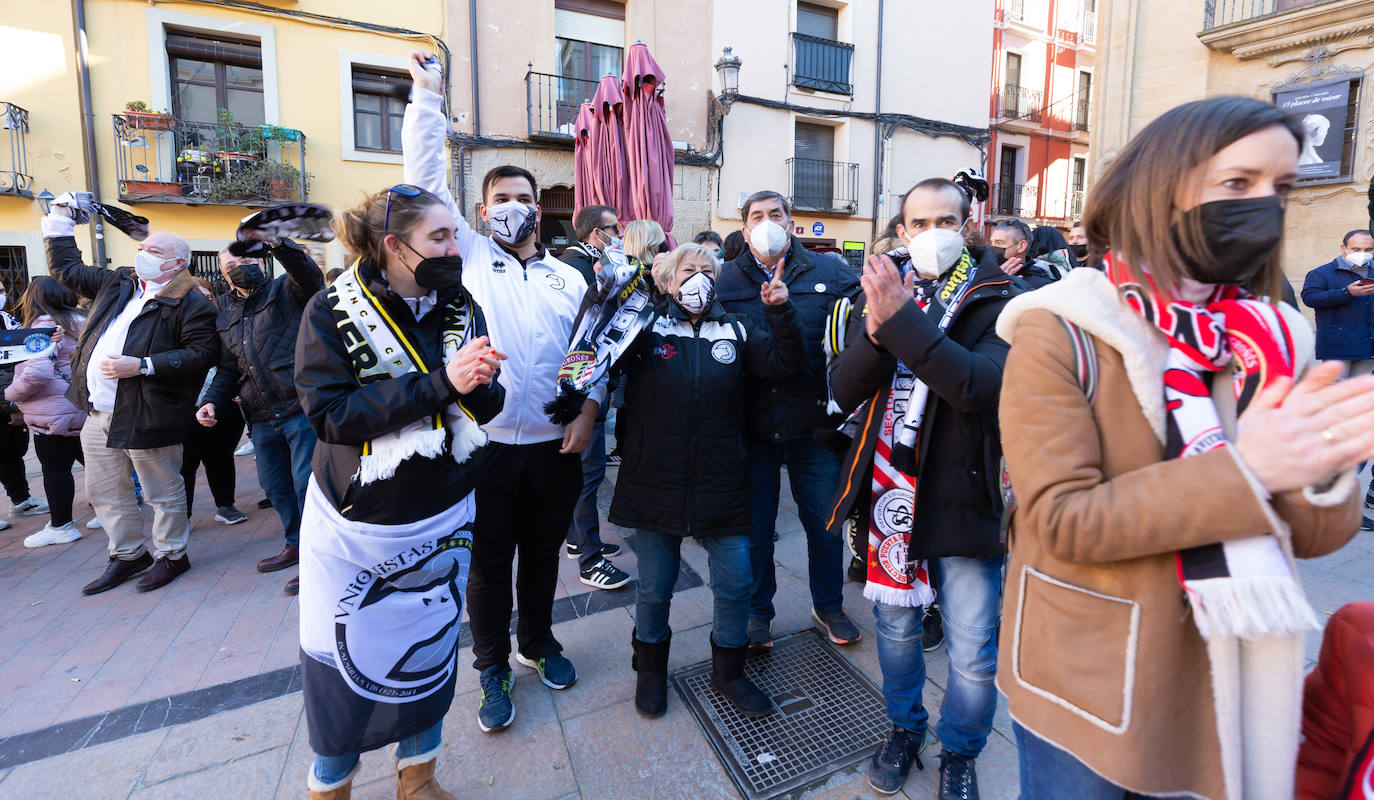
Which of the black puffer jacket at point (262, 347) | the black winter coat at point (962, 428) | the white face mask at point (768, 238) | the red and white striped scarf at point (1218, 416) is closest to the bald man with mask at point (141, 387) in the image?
the black puffer jacket at point (262, 347)

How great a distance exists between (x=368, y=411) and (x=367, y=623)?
2.02 ft

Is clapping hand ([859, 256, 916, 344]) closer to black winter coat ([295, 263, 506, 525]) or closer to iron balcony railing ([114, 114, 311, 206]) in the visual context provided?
black winter coat ([295, 263, 506, 525])

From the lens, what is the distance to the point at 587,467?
4.10 metres

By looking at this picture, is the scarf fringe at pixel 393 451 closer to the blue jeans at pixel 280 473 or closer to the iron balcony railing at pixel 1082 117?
the blue jeans at pixel 280 473

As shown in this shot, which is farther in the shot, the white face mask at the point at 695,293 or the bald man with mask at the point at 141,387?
the bald man with mask at the point at 141,387

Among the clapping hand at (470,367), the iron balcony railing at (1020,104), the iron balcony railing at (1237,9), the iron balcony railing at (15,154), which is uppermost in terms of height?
the iron balcony railing at (1020,104)

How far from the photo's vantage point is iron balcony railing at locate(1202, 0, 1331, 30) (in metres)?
10.1

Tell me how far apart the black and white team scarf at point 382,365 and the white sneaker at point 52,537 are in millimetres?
4612

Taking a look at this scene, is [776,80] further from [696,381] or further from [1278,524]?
[1278,524]

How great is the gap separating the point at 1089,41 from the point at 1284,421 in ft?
76.2

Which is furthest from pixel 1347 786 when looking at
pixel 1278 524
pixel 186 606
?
pixel 186 606

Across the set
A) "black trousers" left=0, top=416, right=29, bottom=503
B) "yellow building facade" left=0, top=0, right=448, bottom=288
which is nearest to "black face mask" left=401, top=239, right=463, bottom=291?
"black trousers" left=0, top=416, right=29, bottom=503

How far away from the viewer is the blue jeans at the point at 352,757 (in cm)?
190

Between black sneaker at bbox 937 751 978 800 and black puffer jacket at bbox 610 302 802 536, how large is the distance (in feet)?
3.28
